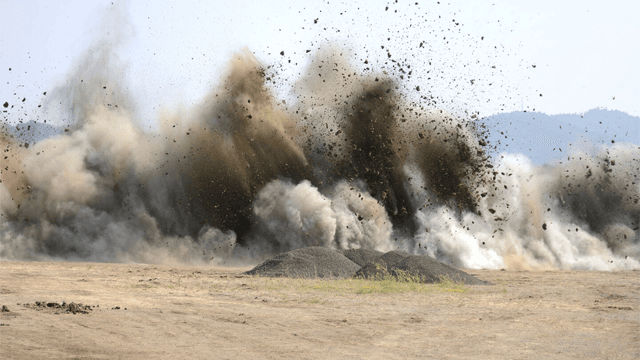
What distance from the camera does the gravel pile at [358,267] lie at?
101 ft

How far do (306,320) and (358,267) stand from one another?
660 inches

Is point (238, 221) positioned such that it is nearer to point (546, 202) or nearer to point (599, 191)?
point (546, 202)

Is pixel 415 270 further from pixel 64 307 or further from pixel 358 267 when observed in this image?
pixel 64 307

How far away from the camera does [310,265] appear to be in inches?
1308

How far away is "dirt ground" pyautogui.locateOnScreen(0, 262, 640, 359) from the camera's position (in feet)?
43.8

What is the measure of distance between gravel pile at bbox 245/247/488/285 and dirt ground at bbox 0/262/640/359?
5.90 feet

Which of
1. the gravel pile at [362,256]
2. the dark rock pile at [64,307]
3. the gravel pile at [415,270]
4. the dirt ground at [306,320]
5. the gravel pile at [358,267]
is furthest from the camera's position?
the gravel pile at [362,256]

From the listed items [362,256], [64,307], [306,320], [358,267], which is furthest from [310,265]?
[64,307]

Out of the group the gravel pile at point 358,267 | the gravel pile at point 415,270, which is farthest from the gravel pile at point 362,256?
the gravel pile at point 415,270

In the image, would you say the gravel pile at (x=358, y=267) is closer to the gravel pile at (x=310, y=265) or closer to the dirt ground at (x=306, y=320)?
the gravel pile at (x=310, y=265)

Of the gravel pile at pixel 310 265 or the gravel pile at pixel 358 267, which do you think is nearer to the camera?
the gravel pile at pixel 358 267

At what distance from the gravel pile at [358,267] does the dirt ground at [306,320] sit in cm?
180

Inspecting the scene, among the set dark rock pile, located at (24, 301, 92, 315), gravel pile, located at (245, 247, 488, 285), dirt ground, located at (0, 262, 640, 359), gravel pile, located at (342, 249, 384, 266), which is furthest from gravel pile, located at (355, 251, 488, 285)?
dark rock pile, located at (24, 301, 92, 315)

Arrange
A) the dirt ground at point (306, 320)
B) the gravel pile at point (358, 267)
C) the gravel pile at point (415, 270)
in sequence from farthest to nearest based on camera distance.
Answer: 1. the gravel pile at point (358, 267)
2. the gravel pile at point (415, 270)
3. the dirt ground at point (306, 320)
